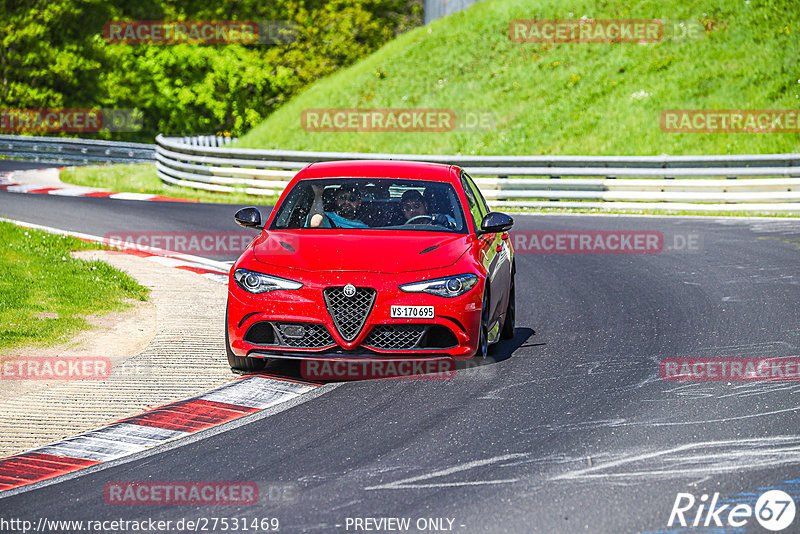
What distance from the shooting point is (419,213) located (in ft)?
30.9

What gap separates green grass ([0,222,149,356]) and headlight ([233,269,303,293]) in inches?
85.2

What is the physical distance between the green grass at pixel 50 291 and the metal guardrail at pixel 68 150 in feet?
86.9

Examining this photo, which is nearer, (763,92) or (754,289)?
(754,289)

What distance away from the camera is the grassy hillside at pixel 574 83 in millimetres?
29578

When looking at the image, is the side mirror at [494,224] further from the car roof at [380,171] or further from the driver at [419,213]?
the car roof at [380,171]

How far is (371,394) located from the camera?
7.92 m

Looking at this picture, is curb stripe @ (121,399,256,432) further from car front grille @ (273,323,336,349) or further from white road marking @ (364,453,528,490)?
white road marking @ (364,453,528,490)

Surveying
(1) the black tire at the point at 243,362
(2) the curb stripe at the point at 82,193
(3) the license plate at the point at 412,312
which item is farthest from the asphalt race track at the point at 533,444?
(2) the curb stripe at the point at 82,193

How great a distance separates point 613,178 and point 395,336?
50.0 feet

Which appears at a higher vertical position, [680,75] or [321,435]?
[680,75]

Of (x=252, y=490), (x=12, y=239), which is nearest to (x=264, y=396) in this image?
(x=252, y=490)

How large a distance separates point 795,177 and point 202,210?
1117 cm

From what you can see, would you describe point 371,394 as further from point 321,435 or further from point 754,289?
point 754,289

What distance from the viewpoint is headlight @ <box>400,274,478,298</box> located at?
819 centimetres
